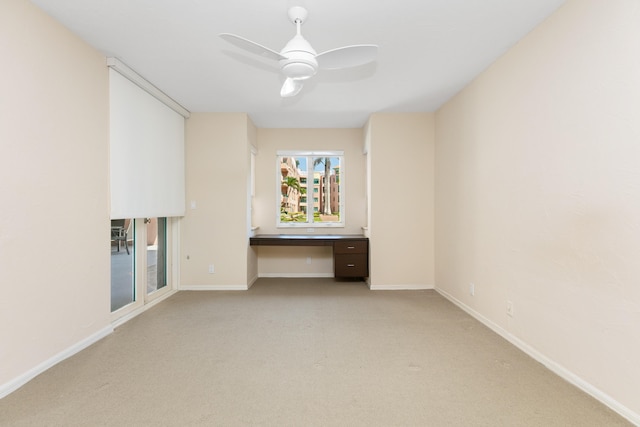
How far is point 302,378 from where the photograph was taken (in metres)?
2.11

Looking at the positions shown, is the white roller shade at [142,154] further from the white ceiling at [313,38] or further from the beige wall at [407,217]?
the beige wall at [407,217]

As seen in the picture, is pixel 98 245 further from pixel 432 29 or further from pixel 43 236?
pixel 432 29

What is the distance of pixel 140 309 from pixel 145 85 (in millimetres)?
2434

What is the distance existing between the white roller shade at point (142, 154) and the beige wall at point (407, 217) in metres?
2.68

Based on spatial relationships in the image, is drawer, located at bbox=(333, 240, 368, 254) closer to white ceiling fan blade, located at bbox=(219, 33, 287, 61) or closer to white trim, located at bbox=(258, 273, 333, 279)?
white trim, located at bbox=(258, 273, 333, 279)

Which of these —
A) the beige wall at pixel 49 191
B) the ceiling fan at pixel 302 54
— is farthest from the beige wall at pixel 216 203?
the ceiling fan at pixel 302 54

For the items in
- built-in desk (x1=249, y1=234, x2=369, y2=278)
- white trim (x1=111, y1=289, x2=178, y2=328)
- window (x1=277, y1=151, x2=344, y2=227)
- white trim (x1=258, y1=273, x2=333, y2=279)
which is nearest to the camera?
white trim (x1=111, y1=289, x2=178, y2=328)

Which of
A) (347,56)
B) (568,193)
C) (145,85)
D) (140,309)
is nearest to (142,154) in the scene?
(145,85)

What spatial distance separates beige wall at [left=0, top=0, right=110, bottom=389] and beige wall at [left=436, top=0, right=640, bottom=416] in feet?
11.7

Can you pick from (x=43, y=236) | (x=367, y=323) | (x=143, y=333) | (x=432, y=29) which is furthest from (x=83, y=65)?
(x=367, y=323)

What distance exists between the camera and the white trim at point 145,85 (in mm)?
2876

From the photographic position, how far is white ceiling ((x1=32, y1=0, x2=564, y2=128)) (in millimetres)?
2146

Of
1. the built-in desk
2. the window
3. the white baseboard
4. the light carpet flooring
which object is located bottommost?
the light carpet flooring

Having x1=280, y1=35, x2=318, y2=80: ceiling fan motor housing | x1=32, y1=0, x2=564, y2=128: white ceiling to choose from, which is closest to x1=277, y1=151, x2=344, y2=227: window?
x1=32, y1=0, x2=564, y2=128: white ceiling
